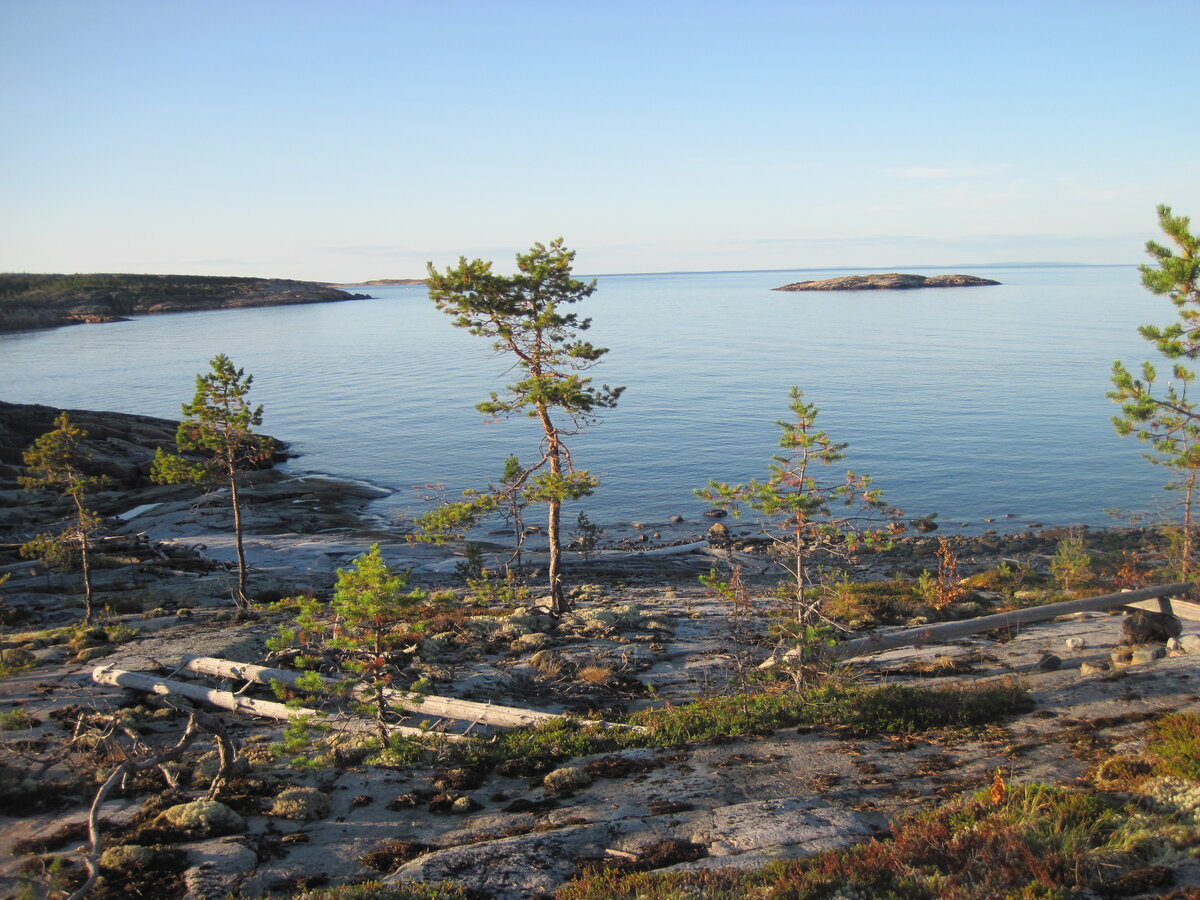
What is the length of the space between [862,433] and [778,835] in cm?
4713

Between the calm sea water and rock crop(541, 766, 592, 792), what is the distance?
30.2 m

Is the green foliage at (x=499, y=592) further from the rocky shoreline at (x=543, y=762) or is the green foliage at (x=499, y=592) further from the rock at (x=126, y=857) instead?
→ the rock at (x=126, y=857)

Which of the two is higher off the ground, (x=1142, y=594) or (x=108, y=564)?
(x=1142, y=594)

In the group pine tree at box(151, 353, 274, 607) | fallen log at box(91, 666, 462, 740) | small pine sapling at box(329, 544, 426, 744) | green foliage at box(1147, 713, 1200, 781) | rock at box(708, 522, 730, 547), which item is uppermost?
pine tree at box(151, 353, 274, 607)

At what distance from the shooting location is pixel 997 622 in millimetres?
16438

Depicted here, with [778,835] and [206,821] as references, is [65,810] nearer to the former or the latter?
[206,821]

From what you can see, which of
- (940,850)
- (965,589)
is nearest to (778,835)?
(940,850)

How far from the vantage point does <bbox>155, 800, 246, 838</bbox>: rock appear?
9562 millimetres

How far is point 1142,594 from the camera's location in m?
16.7

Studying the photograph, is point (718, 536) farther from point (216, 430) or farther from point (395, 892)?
point (395, 892)

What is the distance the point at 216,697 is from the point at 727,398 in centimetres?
5733

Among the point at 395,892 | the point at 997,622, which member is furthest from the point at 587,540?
the point at 395,892

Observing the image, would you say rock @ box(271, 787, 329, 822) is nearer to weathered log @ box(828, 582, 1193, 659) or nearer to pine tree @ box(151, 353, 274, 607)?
weathered log @ box(828, 582, 1193, 659)

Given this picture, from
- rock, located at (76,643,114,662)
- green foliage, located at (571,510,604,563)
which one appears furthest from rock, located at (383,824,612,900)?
green foliage, located at (571,510,604,563)
